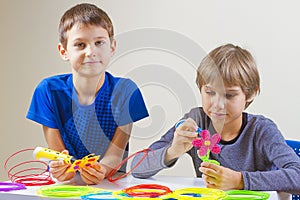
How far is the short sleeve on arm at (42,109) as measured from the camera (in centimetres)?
105

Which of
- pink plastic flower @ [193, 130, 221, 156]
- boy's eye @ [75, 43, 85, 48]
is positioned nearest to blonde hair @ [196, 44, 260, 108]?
pink plastic flower @ [193, 130, 221, 156]

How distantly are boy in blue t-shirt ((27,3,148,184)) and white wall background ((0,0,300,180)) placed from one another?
0.12ft

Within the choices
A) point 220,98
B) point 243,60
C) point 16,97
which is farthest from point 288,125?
point 16,97

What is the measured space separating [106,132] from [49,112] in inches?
5.1

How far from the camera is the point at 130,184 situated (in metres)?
0.92

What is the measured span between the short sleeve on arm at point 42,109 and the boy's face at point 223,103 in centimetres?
33

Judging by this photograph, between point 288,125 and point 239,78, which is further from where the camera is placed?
point 288,125

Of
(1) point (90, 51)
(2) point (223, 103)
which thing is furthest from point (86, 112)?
(2) point (223, 103)

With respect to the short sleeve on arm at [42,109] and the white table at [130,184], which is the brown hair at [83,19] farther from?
the white table at [130,184]

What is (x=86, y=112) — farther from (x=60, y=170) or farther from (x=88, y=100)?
(x=60, y=170)

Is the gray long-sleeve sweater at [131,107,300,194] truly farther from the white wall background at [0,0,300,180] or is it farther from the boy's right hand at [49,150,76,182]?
the boy's right hand at [49,150,76,182]

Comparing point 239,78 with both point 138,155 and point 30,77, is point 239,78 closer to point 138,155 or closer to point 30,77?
point 138,155

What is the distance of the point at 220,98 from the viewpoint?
0.95 m

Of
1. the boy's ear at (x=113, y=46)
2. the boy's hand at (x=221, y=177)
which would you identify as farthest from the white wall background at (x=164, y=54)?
the boy's hand at (x=221, y=177)
